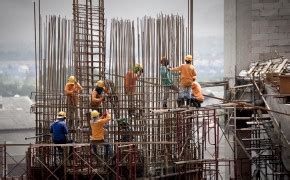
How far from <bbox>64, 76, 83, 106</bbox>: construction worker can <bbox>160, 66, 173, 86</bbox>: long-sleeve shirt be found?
7.69ft

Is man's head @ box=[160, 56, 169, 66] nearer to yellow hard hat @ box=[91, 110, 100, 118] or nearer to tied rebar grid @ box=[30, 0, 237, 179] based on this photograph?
tied rebar grid @ box=[30, 0, 237, 179]

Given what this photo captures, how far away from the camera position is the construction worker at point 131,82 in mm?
16609

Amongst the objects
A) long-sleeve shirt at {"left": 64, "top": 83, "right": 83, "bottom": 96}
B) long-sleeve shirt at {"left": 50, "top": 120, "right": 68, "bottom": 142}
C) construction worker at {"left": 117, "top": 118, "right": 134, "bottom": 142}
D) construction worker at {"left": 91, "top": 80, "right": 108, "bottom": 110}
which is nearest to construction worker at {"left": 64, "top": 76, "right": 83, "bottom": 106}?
long-sleeve shirt at {"left": 64, "top": 83, "right": 83, "bottom": 96}

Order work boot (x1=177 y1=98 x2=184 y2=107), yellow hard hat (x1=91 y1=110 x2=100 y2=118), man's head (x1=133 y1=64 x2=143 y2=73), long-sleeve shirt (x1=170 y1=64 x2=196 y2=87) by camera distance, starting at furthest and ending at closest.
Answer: man's head (x1=133 y1=64 x2=143 y2=73) → work boot (x1=177 y1=98 x2=184 y2=107) → long-sleeve shirt (x1=170 y1=64 x2=196 y2=87) → yellow hard hat (x1=91 y1=110 x2=100 y2=118)

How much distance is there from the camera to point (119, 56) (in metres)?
17.4

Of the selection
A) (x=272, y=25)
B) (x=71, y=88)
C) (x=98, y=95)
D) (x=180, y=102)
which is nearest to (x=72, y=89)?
(x=71, y=88)

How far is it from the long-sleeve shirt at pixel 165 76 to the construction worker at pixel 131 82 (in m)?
0.60

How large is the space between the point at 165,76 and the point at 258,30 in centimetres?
844

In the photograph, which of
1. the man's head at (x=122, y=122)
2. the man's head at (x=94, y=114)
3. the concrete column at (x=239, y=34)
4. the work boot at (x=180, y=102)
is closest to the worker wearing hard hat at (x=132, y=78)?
the man's head at (x=122, y=122)

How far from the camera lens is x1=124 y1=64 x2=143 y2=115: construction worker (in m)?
16.6

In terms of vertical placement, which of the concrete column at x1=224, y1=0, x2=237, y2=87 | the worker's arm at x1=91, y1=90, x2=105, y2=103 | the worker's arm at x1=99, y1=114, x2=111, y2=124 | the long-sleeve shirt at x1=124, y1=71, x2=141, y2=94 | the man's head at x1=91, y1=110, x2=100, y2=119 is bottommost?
the worker's arm at x1=99, y1=114, x2=111, y2=124

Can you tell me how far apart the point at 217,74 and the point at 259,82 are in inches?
510

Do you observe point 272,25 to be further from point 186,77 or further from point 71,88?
point 71,88

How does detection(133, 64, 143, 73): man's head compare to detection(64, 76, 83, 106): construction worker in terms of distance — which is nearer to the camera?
detection(64, 76, 83, 106): construction worker
